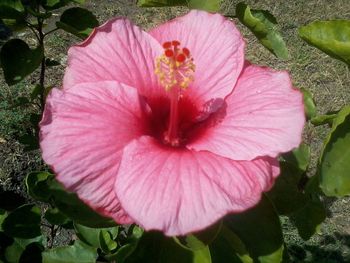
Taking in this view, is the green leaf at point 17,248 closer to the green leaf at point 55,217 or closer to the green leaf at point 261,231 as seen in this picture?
the green leaf at point 55,217

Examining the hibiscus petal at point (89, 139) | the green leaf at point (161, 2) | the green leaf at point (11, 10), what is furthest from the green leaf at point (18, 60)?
the hibiscus petal at point (89, 139)

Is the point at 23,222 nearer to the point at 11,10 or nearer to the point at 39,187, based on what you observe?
the point at 39,187

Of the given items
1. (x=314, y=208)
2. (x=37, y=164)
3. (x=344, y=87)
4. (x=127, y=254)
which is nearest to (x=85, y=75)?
(x=127, y=254)

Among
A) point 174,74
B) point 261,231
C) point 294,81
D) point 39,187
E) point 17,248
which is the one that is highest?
point 174,74

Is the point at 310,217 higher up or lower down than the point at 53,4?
lower down

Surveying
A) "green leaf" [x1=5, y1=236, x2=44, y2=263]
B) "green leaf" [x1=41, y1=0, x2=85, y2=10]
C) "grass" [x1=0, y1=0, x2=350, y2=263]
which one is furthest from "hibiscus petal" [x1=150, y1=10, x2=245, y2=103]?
"grass" [x1=0, y1=0, x2=350, y2=263]

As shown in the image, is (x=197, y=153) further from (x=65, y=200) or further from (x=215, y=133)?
(x=65, y=200)

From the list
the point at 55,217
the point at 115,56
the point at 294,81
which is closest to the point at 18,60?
the point at 55,217
